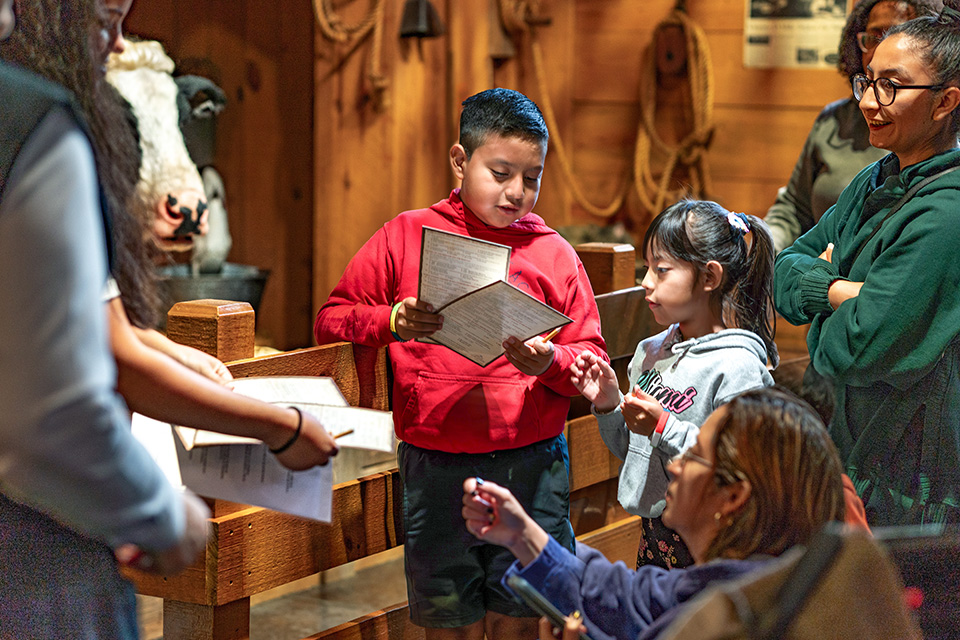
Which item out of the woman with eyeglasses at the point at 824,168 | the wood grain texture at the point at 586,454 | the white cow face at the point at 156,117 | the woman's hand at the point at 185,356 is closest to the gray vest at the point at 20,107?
the woman's hand at the point at 185,356

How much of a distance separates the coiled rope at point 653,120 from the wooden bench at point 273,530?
188cm

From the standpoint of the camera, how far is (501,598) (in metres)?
1.79

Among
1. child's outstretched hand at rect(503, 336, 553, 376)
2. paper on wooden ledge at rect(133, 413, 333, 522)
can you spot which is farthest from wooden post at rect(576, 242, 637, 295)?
paper on wooden ledge at rect(133, 413, 333, 522)

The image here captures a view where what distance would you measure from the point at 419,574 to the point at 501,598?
0.16 meters

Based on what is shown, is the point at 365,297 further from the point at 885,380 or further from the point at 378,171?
the point at 378,171

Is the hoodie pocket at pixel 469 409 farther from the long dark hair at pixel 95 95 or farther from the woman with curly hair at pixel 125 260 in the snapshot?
the long dark hair at pixel 95 95

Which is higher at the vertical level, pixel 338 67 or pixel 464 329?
pixel 338 67

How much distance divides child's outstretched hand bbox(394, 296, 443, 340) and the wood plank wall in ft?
7.40

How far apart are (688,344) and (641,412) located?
25 centimetres

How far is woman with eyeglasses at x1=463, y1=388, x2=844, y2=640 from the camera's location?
113 centimetres

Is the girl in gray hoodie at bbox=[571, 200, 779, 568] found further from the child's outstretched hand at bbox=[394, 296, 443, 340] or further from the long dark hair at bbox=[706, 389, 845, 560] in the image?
the long dark hair at bbox=[706, 389, 845, 560]

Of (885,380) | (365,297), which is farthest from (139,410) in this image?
(885,380)

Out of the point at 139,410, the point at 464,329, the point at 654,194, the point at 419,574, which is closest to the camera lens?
the point at 139,410

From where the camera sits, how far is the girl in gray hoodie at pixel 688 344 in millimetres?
1736
